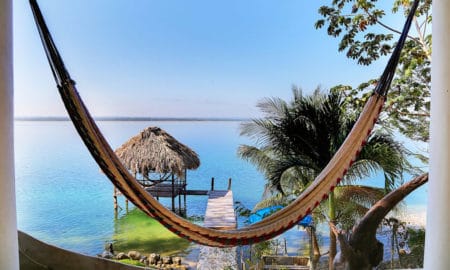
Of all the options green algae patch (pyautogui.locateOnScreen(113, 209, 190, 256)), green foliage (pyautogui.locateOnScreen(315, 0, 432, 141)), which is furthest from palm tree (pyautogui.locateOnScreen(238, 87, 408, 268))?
green algae patch (pyautogui.locateOnScreen(113, 209, 190, 256))

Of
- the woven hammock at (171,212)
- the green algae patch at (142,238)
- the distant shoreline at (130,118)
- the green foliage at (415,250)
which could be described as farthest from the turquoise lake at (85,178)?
the woven hammock at (171,212)

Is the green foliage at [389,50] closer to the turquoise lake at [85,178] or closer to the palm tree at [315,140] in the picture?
the palm tree at [315,140]

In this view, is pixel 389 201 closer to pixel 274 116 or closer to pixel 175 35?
pixel 274 116

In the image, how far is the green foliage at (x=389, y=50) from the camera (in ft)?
10.6

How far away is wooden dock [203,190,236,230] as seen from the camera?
4.77 metres

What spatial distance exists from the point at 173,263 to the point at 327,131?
409 cm

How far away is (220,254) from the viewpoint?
13.9 ft

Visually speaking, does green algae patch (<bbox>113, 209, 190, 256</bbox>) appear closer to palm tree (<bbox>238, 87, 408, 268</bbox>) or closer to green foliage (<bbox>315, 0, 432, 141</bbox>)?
palm tree (<bbox>238, 87, 408, 268</bbox>)

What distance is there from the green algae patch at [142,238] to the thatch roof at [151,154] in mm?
1450
